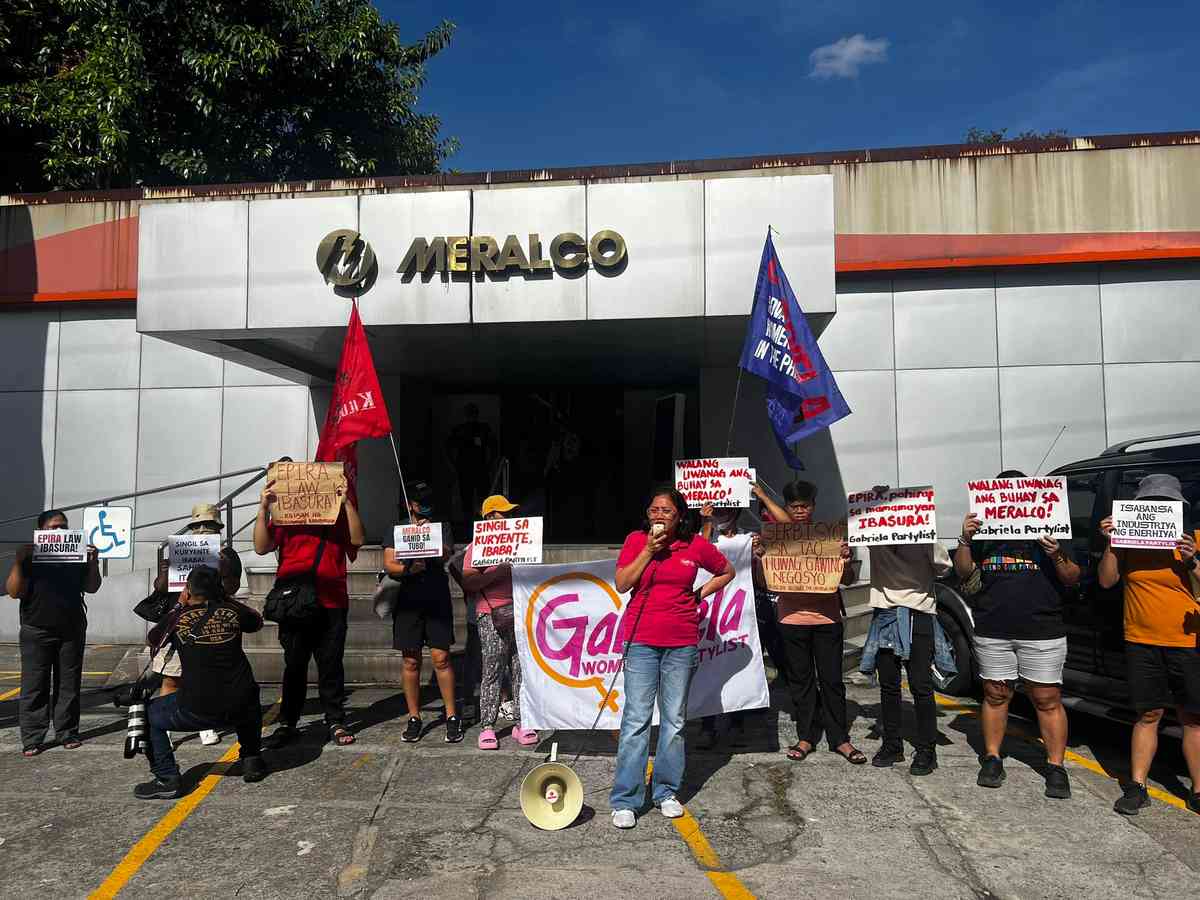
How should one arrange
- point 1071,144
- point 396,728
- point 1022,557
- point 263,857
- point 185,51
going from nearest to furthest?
point 263,857 < point 1022,557 < point 396,728 < point 1071,144 < point 185,51

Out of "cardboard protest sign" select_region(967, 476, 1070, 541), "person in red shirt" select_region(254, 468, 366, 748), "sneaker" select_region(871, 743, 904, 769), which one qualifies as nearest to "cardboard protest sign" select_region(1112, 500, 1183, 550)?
"cardboard protest sign" select_region(967, 476, 1070, 541)

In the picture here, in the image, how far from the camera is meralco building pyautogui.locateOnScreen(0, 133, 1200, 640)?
913 centimetres

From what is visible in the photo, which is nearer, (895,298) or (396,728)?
(396,728)

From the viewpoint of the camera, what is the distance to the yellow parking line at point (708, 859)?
3.92m

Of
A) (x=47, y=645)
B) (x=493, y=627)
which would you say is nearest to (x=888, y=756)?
(x=493, y=627)

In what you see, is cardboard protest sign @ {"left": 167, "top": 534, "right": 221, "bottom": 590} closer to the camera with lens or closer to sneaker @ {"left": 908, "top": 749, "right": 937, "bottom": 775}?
the camera with lens

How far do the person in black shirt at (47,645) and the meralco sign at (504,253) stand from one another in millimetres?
4318

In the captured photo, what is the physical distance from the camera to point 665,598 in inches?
188

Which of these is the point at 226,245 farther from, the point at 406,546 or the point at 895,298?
the point at 895,298

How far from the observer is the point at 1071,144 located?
12.1 meters

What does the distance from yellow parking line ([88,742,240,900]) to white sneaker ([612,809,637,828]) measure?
7.69 feet

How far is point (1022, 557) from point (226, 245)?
8.12 meters

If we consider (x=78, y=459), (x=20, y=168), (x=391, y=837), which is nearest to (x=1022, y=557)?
(x=391, y=837)

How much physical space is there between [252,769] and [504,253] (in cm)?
558
